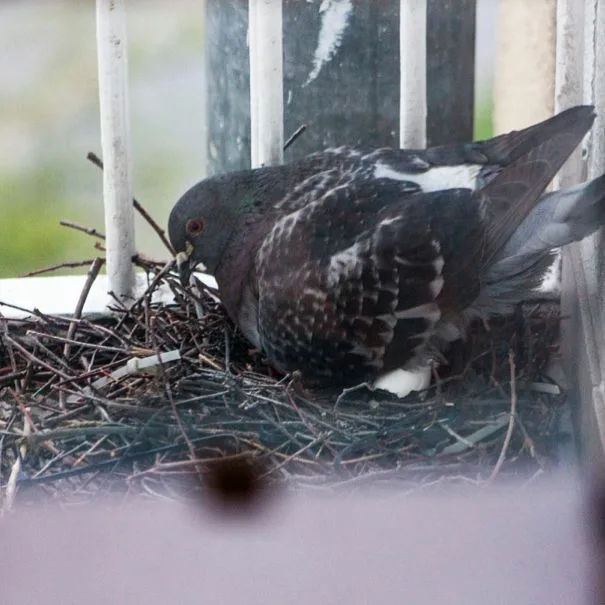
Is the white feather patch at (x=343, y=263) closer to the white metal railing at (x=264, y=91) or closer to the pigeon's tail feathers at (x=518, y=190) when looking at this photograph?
the pigeon's tail feathers at (x=518, y=190)

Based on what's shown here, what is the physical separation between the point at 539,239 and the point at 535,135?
190mm

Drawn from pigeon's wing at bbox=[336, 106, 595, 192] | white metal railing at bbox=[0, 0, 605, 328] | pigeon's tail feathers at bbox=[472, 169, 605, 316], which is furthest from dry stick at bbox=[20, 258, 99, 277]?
pigeon's tail feathers at bbox=[472, 169, 605, 316]

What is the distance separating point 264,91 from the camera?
2324 mm

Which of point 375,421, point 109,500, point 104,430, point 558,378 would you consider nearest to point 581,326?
point 558,378

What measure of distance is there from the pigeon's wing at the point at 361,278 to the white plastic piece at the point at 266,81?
246mm

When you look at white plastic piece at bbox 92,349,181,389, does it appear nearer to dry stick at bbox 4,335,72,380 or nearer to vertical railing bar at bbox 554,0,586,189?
dry stick at bbox 4,335,72,380

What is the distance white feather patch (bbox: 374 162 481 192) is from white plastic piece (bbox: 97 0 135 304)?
0.57 m

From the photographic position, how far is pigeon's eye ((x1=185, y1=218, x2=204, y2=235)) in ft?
7.82

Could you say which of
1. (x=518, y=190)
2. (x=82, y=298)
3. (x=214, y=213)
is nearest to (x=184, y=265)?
(x=214, y=213)

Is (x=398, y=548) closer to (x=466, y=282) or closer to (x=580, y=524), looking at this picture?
(x=580, y=524)

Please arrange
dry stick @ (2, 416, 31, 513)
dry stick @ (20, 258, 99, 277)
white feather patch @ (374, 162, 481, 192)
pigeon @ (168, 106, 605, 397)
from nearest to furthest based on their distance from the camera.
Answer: dry stick @ (2, 416, 31, 513)
pigeon @ (168, 106, 605, 397)
white feather patch @ (374, 162, 481, 192)
dry stick @ (20, 258, 99, 277)

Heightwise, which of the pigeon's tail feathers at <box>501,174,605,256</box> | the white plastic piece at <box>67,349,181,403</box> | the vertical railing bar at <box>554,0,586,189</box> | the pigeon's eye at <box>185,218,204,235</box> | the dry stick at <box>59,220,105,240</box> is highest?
the vertical railing bar at <box>554,0,586,189</box>

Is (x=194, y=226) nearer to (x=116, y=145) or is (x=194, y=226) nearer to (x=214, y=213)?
(x=214, y=213)

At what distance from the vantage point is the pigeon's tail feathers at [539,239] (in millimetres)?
1903
